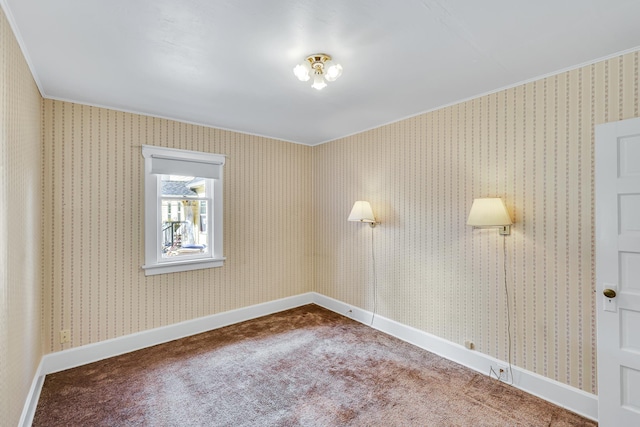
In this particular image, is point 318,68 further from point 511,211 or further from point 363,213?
point 511,211

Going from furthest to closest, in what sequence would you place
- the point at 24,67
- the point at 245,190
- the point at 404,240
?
the point at 245,190
the point at 404,240
the point at 24,67

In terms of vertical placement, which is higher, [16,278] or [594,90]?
[594,90]

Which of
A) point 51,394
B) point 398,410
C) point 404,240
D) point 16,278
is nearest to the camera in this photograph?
point 16,278

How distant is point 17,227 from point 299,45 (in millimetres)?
2157

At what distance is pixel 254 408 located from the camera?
2268 mm

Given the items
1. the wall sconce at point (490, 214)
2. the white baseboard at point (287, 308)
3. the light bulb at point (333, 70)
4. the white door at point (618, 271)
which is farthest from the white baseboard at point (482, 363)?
the light bulb at point (333, 70)

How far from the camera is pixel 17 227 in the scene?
1919mm

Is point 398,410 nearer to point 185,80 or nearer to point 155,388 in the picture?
point 155,388

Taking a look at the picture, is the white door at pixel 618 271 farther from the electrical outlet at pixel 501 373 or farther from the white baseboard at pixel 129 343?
the white baseboard at pixel 129 343

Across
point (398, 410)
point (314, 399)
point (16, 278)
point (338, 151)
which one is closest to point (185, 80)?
point (16, 278)

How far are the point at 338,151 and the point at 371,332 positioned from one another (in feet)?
8.05

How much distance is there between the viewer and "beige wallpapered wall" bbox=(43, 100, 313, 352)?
9.34 feet

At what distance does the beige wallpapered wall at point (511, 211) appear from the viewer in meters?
2.19

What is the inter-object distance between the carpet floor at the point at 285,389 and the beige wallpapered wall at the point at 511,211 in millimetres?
402
